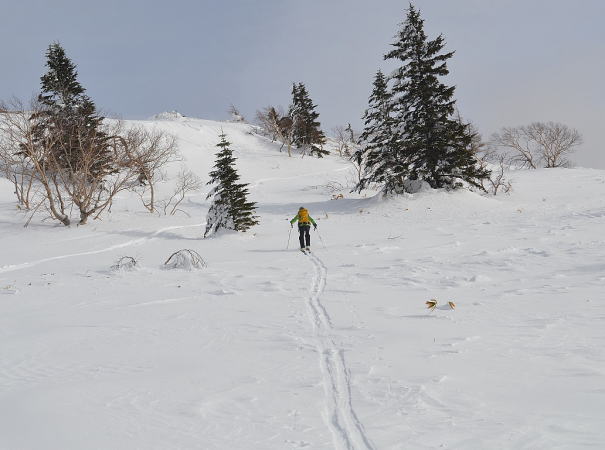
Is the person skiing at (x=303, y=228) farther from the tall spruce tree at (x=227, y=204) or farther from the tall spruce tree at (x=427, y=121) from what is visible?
the tall spruce tree at (x=427, y=121)

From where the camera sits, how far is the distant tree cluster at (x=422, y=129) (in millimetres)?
23828

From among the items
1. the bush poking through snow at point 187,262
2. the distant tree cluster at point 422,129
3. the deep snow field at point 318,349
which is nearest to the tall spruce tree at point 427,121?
the distant tree cluster at point 422,129

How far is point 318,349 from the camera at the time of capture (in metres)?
4.86

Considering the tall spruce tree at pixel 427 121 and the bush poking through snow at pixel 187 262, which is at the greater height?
the tall spruce tree at pixel 427 121

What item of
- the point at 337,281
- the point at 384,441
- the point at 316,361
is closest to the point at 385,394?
the point at 384,441

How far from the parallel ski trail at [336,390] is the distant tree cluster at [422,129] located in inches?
793

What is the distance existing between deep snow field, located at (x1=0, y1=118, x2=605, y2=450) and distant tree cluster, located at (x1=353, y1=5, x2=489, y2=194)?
11.2m

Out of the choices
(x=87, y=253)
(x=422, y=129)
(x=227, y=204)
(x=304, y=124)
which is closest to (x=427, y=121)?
(x=422, y=129)

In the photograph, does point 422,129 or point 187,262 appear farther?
point 422,129

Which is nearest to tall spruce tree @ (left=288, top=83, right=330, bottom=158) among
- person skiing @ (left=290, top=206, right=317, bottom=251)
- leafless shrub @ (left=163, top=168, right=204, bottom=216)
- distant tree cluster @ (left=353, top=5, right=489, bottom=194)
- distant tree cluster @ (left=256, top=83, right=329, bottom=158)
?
distant tree cluster @ (left=256, top=83, right=329, bottom=158)

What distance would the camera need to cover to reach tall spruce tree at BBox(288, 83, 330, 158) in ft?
198

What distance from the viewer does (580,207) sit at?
1873cm

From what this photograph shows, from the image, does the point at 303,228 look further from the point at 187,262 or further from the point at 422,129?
the point at 422,129

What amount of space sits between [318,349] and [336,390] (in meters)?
1.10
